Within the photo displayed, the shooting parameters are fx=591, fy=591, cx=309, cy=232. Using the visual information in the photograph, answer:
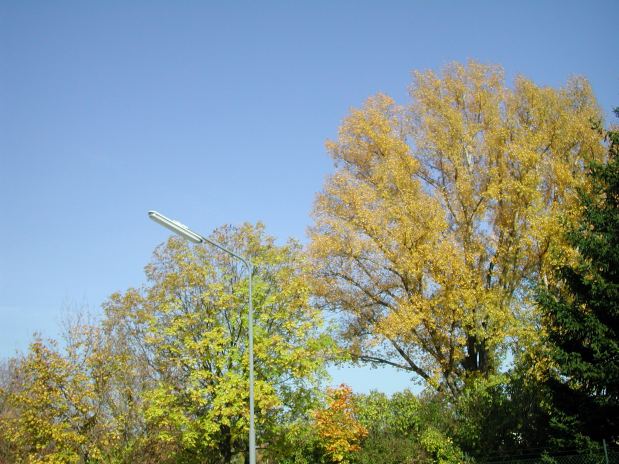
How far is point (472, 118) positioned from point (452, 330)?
384 inches

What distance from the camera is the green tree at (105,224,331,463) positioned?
19.4 meters

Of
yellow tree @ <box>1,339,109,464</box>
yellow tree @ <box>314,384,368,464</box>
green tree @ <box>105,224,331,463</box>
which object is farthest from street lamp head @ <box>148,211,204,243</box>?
yellow tree @ <box>314,384,368,464</box>

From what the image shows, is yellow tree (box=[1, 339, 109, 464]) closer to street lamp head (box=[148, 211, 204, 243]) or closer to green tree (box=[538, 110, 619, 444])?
street lamp head (box=[148, 211, 204, 243])

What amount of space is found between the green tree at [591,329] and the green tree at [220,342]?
788cm

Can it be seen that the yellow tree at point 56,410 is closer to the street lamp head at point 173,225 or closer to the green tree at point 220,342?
the green tree at point 220,342

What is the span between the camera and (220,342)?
779 inches

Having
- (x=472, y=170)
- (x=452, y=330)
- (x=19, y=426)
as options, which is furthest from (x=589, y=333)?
(x=19, y=426)

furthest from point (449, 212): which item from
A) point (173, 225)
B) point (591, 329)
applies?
point (173, 225)

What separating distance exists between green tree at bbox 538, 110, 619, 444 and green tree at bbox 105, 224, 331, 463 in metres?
7.88

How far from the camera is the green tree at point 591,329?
15430 millimetres

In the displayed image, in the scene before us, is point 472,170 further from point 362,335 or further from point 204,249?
Result: point 204,249

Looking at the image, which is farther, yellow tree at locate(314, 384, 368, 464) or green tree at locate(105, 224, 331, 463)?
yellow tree at locate(314, 384, 368, 464)

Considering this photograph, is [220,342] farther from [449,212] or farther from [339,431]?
[449,212]

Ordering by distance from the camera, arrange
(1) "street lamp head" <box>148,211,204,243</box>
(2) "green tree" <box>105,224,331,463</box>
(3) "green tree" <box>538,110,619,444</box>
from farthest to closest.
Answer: (2) "green tree" <box>105,224,331,463</box> → (3) "green tree" <box>538,110,619,444</box> → (1) "street lamp head" <box>148,211,204,243</box>
